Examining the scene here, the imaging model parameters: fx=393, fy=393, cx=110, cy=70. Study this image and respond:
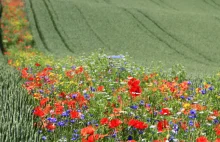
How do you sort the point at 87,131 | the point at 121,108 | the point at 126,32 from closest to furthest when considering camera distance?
1. the point at 87,131
2. the point at 121,108
3. the point at 126,32

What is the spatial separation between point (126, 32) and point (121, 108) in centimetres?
2426

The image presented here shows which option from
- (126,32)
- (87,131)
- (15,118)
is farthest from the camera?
(126,32)

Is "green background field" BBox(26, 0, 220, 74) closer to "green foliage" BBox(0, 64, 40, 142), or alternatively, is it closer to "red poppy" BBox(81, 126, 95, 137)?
"green foliage" BBox(0, 64, 40, 142)

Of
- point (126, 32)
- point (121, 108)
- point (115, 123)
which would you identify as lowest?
point (121, 108)

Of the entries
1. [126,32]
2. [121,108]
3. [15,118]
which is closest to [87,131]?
[15,118]

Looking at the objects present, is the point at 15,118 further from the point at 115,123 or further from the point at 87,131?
the point at 115,123

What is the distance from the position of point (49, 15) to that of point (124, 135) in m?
28.1

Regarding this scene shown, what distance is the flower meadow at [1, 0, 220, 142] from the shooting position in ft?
16.9

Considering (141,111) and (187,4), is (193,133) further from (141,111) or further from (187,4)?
(187,4)

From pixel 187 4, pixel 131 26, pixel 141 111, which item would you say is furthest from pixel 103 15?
pixel 141 111

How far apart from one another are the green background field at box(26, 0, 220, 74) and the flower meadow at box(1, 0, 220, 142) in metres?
13.1

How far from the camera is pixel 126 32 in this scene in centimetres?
2977

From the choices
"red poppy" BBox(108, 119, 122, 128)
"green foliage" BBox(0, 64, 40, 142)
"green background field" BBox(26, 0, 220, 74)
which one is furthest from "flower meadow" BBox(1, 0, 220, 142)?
"green background field" BBox(26, 0, 220, 74)

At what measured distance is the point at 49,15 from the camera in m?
32.6
